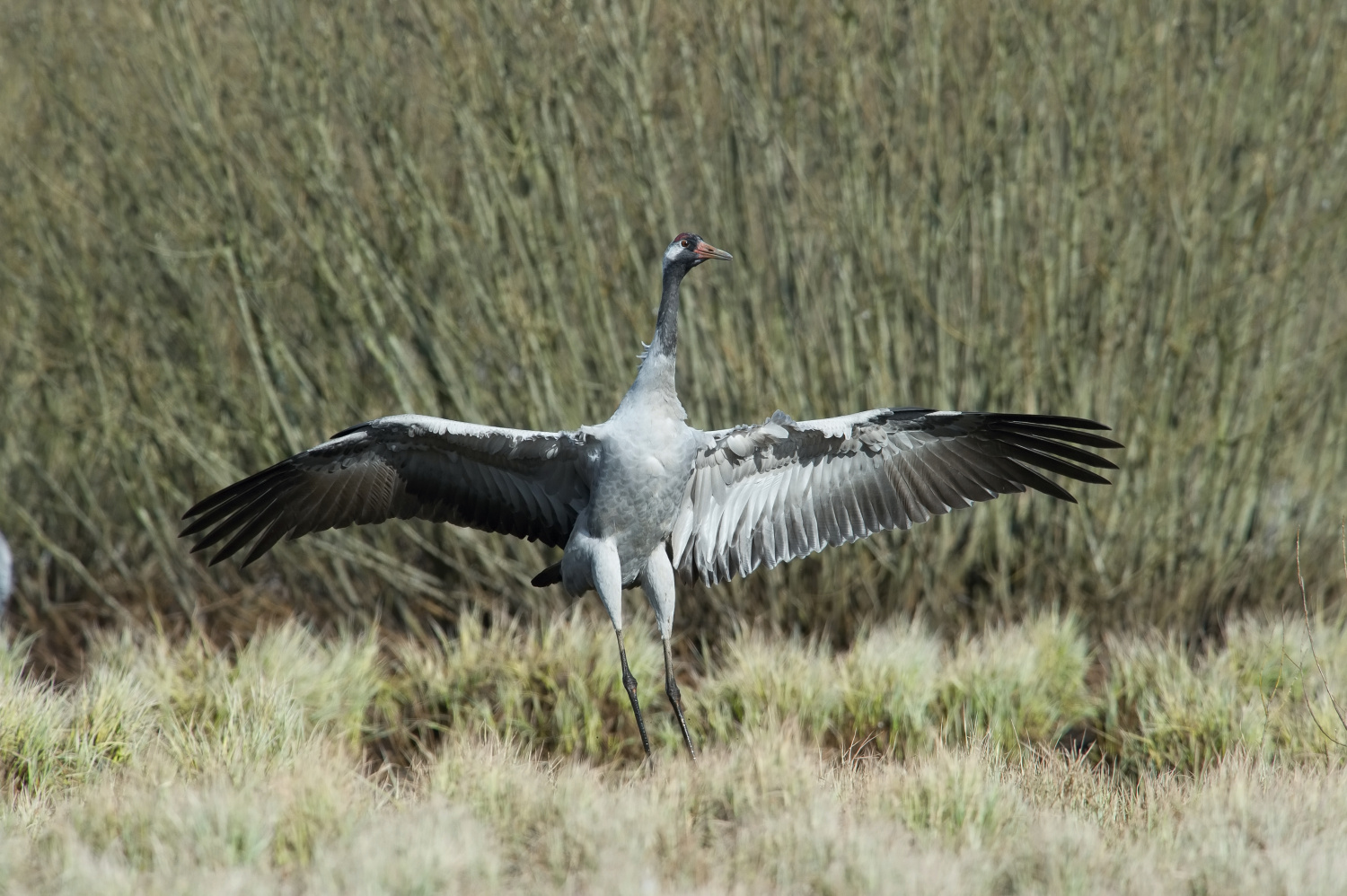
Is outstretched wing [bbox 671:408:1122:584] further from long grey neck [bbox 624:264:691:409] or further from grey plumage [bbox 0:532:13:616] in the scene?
grey plumage [bbox 0:532:13:616]

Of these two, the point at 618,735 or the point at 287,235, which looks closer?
the point at 618,735

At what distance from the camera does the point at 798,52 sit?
662cm

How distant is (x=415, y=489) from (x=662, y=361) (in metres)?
1.22

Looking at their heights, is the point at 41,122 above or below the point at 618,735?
above

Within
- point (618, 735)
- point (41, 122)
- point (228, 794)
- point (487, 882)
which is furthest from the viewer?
point (41, 122)

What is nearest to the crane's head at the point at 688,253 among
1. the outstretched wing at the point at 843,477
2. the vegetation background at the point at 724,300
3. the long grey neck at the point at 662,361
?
the long grey neck at the point at 662,361

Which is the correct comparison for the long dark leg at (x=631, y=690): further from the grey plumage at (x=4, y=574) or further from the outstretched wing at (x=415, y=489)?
the grey plumage at (x=4, y=574)

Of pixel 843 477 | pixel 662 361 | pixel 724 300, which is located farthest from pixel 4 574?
pixel 843 477

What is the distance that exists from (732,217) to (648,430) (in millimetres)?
2561

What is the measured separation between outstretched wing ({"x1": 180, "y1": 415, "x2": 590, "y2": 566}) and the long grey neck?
1.11ft

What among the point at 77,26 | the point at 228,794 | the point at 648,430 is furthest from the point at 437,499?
the point at 77,26

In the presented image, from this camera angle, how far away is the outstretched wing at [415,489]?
4.88 metres

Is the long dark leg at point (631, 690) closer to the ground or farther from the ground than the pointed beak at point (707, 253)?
closer to the ground

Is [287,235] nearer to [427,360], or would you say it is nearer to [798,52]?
[427,360]
